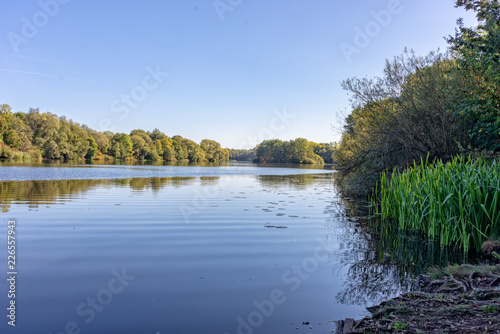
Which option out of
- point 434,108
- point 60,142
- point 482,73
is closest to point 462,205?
point 482,73

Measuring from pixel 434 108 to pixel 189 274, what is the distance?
457 inches

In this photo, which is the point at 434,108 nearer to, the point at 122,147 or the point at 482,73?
the point at 482,73

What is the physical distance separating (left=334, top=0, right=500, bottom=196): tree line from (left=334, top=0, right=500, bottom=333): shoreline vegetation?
41 millimetres

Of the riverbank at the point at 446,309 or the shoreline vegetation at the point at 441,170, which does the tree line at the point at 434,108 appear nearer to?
the shoreline vegetation at the point at 441,170

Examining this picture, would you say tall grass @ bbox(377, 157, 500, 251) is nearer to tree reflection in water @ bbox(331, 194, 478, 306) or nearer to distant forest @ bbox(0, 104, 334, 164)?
tree reflection in water @ bbox(331, 194, 478, 306)

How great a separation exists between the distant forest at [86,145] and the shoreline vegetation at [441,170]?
9829 millimetres

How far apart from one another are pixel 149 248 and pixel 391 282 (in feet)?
15.8

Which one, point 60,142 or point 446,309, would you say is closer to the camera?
point 446,309

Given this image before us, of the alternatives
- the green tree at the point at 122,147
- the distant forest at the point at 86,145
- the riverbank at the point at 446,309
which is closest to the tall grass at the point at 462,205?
the riverbank at the point at 446,309

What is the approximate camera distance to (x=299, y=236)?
28.0 ft

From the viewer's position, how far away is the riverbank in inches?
128

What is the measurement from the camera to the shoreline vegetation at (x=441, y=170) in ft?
12.5

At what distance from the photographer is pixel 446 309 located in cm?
370

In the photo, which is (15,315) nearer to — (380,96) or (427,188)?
(427,188)
